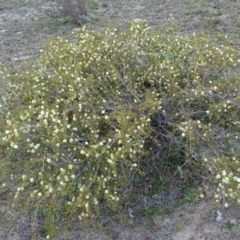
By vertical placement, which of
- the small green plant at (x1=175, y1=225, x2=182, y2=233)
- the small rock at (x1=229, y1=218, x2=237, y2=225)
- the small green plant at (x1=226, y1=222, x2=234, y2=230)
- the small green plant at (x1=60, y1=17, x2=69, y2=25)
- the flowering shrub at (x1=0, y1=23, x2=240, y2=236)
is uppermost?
the flowering shrub at (x1=0, y1=23, x2=240, y2=236)

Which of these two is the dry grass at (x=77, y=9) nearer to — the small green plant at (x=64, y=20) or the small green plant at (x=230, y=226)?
the small green plant at (x=64, y=20)

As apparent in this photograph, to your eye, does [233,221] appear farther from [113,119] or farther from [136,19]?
[136,19]

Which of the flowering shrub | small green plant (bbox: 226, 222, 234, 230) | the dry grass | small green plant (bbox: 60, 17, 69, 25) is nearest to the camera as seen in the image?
the flowering shrub

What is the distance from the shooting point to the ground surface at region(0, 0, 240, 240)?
9.45 ft

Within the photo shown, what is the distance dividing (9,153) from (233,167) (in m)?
1.48

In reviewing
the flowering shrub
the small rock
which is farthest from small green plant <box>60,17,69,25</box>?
the small rock

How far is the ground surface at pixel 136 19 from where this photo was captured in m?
2.88

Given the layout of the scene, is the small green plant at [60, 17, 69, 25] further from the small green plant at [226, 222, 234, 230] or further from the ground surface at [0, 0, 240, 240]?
the small green plant at [226, 222, 234, 230]

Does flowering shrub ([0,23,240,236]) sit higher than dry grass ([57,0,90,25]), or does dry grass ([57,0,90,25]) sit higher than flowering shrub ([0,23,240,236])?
flowering shrub ([0,23,240,236])

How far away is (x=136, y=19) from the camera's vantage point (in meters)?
5.68

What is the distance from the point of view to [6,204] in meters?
3.12

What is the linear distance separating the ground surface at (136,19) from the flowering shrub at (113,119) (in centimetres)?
21

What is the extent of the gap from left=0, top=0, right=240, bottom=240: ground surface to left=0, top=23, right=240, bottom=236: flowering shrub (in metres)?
0.21

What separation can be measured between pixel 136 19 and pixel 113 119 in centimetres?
323
